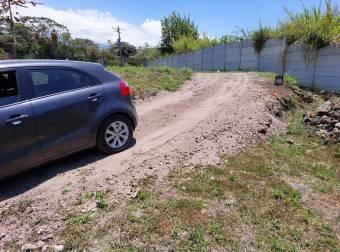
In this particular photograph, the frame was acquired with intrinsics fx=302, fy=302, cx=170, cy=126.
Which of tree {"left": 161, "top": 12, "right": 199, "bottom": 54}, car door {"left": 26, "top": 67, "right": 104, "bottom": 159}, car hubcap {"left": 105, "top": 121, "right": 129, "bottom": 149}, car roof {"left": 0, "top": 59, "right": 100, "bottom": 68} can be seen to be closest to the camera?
car roof {"left": 0, "top": 59, "right": 100, "bottom": 68}

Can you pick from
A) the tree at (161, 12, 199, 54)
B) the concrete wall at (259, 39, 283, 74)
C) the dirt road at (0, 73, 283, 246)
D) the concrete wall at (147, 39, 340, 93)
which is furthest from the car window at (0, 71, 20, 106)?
the tree at (161, 12, 199, 54)

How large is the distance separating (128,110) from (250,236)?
293cm

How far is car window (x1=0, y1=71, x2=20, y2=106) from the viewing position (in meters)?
3.97

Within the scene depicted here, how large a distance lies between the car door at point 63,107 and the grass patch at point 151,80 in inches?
208

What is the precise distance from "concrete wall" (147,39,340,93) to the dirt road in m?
5.12

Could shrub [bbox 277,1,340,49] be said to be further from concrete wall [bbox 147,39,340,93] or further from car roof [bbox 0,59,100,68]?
car roof [bbox 0,59,100,68]

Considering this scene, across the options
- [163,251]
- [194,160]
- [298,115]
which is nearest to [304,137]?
[298,115]

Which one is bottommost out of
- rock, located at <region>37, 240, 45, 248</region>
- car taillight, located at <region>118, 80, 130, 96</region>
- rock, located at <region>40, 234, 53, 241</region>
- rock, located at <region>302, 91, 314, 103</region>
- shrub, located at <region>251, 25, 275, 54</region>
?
rock, located at <region>37, 240, 45, 248</region>

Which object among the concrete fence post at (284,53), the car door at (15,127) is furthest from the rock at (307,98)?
the car door at (15,127)

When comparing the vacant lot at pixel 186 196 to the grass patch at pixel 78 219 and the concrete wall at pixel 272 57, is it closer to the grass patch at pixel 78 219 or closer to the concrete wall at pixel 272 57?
the grass patch at pixel 78 219

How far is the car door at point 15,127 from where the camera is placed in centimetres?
384

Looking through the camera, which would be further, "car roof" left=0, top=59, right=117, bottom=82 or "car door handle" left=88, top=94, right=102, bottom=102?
"car door handle" left=88, top=94, right=102, bottom=102

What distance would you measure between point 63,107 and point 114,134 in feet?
3.53

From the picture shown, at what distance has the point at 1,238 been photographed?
125 inches
